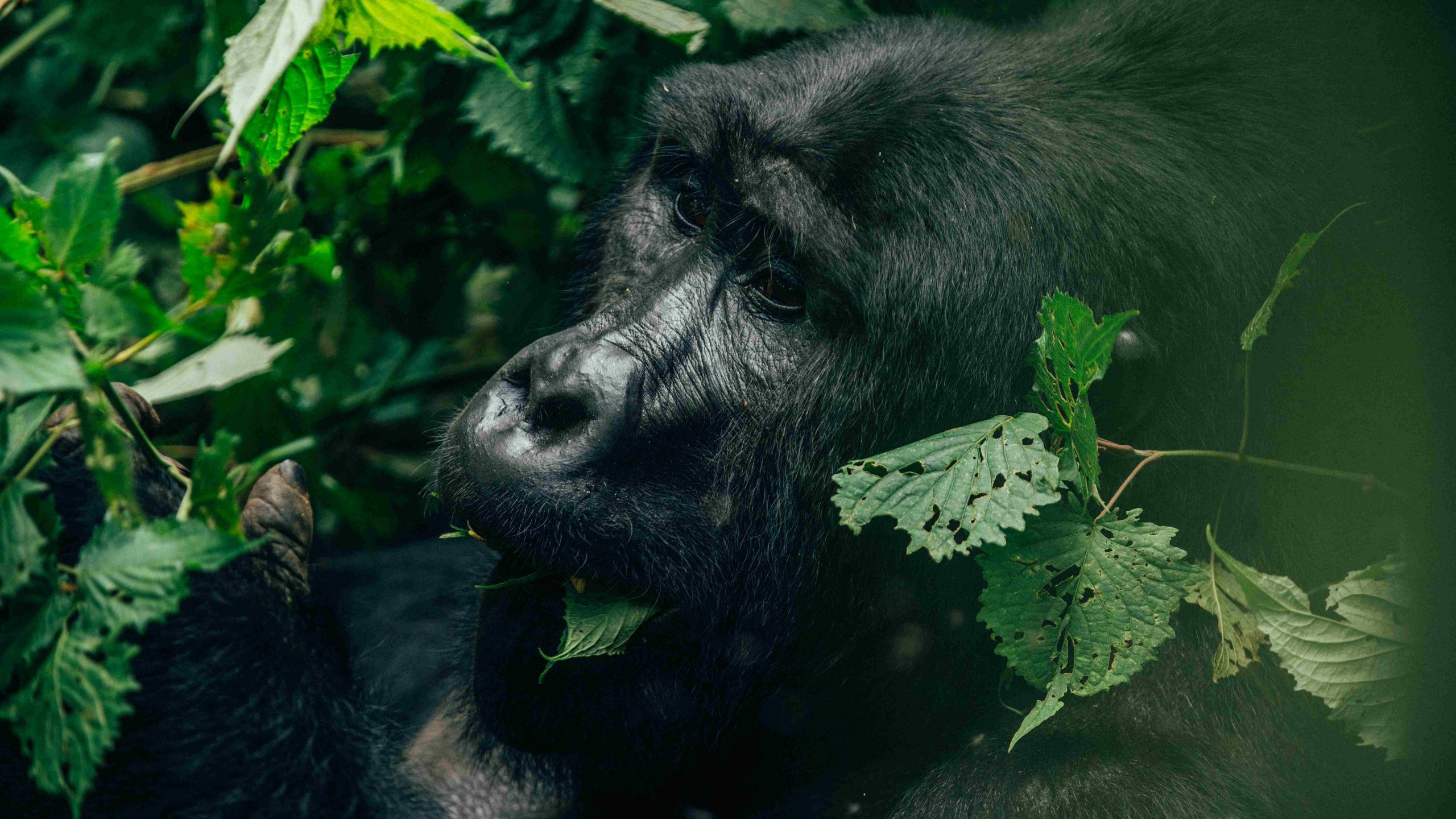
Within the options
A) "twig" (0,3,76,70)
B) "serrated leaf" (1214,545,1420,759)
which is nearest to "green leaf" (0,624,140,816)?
"serrated leaf" (1214,545,1420,759)

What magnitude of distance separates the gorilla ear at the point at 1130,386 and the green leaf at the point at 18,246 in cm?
170

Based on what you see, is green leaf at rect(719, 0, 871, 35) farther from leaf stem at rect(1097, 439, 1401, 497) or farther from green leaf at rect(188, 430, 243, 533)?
green leaf at rect(188, 430, 243, 533)

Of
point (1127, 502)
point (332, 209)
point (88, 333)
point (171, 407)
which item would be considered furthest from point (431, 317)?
point (1127, 502)

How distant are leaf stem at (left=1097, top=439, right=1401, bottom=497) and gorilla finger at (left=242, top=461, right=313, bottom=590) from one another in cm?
158

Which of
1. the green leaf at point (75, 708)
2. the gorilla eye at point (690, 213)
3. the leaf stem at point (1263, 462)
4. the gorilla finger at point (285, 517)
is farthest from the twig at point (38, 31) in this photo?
the leaf stem at point (1263, 462)

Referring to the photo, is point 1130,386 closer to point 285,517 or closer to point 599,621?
point 599,621

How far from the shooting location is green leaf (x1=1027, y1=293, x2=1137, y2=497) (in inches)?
68.9

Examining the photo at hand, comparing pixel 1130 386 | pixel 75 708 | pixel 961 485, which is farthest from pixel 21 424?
pixel 1130 386

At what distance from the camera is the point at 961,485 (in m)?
1.78

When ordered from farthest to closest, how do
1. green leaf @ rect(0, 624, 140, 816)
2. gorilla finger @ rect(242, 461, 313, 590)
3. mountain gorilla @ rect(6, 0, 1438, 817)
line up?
gorilla finger @ rect(242, 461, 313, 590)
mountain gorilla @ rect(6, 0, 1438, 817)
green leaf @ rect(0, 624, 140, 816)

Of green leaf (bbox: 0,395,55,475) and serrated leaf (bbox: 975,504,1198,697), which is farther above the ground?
green leaf (bbox: 0,395,55,475)

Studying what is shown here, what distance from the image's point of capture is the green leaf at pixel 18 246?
154 cm

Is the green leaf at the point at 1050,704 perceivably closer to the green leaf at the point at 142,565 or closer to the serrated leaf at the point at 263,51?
the green leaf at the point at 142,565

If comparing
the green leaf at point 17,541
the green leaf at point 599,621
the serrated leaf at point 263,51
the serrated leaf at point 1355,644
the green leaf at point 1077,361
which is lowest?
the green leaf at point 599,621
